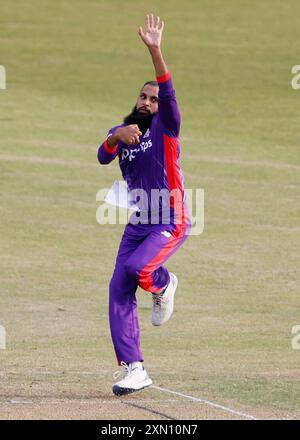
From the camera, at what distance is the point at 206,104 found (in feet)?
100

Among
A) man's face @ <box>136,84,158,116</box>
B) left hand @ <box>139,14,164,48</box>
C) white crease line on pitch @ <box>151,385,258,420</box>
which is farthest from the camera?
man's face @ <box>136,84,158,116</box>

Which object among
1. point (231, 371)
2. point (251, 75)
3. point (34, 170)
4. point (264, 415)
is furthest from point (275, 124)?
point (264, 415)

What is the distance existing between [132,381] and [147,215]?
1.40 metres

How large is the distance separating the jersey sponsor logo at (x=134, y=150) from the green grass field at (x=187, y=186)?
1951 millimetres

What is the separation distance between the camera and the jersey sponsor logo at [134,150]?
10375 mm

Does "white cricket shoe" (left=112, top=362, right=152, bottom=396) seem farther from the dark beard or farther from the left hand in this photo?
the left hand

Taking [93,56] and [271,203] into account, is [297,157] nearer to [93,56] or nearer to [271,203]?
[271,203]

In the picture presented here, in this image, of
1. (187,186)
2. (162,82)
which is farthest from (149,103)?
(187,186)

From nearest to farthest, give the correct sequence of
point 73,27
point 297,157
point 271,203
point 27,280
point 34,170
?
1. point 27,280
2. point 271,203
3. point 34,170
4. point 297,157
5. point 73,27

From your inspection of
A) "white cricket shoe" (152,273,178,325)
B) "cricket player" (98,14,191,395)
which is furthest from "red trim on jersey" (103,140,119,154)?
"white cricket shoe" (152,273,178,325)

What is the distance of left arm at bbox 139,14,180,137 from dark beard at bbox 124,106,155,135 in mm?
291

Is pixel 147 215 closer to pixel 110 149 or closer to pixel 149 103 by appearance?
pixel 110 149

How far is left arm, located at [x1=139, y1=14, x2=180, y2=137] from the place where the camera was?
32.7 ft
